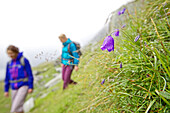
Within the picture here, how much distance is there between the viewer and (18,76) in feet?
8.32

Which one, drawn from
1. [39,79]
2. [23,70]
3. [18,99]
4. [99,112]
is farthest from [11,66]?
[39,79]

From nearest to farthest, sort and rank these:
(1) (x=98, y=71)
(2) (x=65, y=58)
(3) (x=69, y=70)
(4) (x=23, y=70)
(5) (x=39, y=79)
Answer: (1) (x=98, y=71) < (2) (x=65, y=58) < (4) (x=23, y=70) < (3) (x=69, y=70) < (5) (x=39, y=79)

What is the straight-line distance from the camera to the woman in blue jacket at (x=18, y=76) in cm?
251

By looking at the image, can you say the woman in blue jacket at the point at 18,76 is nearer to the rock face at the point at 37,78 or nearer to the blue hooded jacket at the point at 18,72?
the blue hooded jacket at the point at 18,72

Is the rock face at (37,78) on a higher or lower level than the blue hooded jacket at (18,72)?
lower

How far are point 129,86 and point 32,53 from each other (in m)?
1.38

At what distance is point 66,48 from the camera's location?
2477 millimetres

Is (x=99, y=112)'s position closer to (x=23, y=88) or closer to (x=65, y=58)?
(x=65, y=58)

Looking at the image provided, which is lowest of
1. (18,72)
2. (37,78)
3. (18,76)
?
(37,78)

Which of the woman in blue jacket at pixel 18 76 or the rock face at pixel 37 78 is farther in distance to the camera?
the rock face at pixel 37 78

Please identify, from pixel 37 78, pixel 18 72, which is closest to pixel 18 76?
pixel 18 72

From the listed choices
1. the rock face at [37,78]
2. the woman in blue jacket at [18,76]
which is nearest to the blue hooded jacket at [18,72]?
the woman in blue jacket at [18,76]

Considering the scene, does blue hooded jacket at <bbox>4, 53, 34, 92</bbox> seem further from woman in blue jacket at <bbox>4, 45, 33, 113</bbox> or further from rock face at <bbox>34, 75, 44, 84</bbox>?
rock face at <bbox>34, 75, 44, 84</bbox>

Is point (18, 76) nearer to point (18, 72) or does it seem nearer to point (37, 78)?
point (18, 72)
